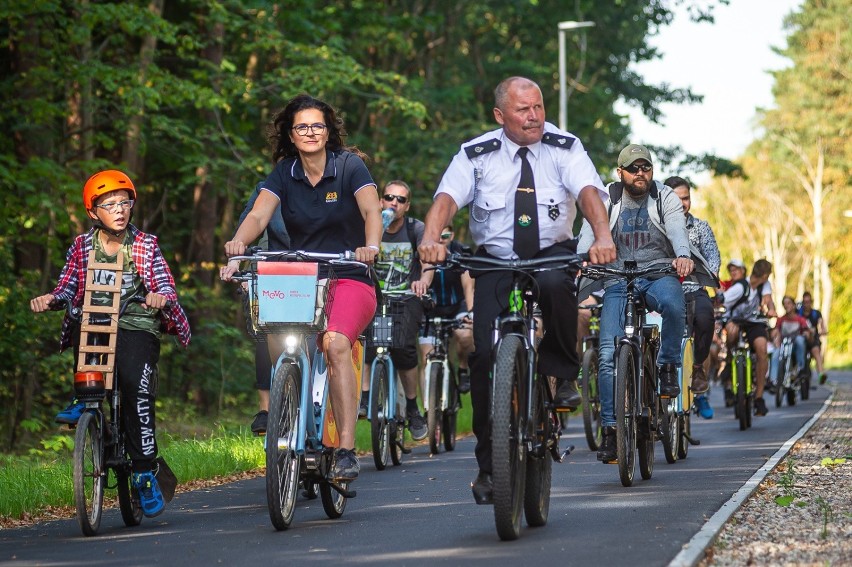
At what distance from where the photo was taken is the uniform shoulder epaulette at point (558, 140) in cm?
781

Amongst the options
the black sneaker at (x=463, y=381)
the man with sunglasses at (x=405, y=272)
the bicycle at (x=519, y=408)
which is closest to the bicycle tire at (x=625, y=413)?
the bicycle at (x=519, y=408)

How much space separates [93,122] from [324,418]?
13.1 m

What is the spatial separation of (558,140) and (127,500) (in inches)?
120

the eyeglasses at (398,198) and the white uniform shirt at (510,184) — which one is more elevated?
the eyeglasses at (398,198)

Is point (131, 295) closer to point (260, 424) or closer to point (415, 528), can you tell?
point (260, 424)

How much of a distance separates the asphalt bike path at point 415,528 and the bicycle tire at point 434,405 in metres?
1.81

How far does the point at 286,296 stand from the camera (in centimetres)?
806

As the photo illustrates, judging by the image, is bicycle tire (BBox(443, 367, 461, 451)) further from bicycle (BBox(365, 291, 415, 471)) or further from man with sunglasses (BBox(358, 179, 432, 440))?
bicycle (BBox(365, 291, 415, 471))

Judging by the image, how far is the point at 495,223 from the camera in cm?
785

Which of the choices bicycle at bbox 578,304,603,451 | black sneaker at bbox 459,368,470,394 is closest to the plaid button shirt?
bicycle at bbox 578,304,603,451

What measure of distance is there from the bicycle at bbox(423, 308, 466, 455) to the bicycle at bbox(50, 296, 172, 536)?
5.21 m

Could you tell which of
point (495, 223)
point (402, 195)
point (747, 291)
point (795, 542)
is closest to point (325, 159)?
point (495, 223)

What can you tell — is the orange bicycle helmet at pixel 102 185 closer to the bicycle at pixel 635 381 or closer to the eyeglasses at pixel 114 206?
the eyeglasses at pixel 114 206

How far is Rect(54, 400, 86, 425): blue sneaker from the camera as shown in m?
8.35
